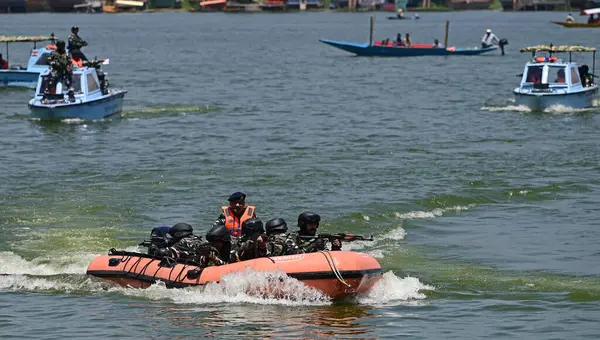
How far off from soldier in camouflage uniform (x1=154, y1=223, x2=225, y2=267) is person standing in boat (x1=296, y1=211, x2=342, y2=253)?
1260mm

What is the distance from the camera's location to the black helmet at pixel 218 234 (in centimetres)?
1895

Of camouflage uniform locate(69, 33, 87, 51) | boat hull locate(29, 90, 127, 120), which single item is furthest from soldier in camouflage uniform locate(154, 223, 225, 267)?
camouflage uniform locate(69, 33, 87, 51)

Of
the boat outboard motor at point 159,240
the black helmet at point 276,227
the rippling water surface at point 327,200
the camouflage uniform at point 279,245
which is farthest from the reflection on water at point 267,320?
the boat outboard motor at point 159,240

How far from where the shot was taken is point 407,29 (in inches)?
5910

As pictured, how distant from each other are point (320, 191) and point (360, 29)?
124688 millimetres

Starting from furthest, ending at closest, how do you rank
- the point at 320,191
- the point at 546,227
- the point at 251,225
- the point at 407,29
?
the point at 407,29 → the point at 320,191 → the point at 546,227 → the point at 251,225

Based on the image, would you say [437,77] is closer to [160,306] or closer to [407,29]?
[160,306]

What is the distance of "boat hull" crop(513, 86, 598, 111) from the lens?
45.2 meters

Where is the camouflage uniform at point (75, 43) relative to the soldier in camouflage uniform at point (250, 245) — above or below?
above

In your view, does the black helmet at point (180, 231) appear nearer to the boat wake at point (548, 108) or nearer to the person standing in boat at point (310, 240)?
the person standing in boat at point (310, 240)

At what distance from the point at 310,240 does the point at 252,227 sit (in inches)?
41.2

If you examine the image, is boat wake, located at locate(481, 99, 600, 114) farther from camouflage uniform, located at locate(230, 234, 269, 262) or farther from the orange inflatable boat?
camouflage uniform, located at locate(230, 234, 269, 262)

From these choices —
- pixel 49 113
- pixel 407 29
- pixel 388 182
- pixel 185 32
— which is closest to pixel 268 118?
pixel 49 113

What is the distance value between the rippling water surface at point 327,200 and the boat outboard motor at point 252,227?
69cm
